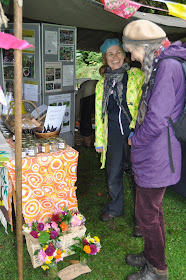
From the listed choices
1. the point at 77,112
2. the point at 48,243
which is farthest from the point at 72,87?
the point at 48,243

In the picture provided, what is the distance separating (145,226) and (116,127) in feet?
3.45

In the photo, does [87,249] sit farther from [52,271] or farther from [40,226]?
[40,226]

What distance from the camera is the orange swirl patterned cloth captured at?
2.51 meters

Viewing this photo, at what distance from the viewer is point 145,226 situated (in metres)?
2.16

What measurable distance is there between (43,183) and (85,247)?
0.65 metres

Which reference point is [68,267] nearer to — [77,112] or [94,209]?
[94,209]

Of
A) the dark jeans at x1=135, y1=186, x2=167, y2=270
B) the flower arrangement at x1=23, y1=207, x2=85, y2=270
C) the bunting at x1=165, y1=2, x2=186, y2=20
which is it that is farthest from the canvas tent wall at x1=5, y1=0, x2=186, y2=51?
the flower arrangement at x1=23, y1=207, x2=85, y2=270

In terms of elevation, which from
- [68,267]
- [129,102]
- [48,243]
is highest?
[129,102]

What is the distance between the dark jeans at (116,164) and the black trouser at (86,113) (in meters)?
2.33

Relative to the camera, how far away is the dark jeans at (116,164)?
2.92 meters

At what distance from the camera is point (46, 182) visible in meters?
2.62

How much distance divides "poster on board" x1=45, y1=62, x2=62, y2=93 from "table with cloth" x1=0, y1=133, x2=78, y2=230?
5.56 feet

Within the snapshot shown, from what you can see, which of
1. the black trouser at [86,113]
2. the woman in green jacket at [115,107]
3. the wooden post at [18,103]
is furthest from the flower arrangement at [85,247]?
the black trouser at [86,113]

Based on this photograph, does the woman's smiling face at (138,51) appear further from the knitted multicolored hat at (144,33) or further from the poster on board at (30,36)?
the poster on board at (30,36)
